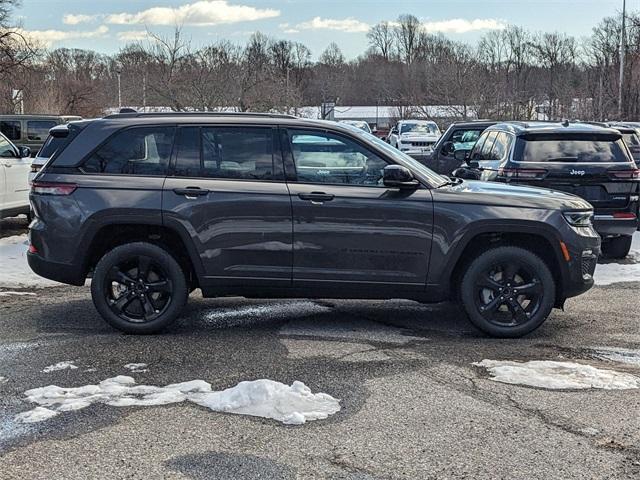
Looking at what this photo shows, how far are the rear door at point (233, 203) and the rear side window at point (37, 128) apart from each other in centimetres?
1492

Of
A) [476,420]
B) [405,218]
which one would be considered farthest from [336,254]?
[476,420]

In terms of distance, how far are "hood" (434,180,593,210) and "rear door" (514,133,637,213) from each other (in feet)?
9.35

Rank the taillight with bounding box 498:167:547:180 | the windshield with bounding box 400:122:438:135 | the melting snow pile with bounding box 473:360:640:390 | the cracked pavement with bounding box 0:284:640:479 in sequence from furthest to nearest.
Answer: the windshield with bounding box 400:122:438:135, the taillight with bounding box 498:167:547:180, the melting snow pile with bounding box 473:360:640:390, the cracked pavement with bounding box 0:284:640:479

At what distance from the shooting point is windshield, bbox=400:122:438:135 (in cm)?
3447

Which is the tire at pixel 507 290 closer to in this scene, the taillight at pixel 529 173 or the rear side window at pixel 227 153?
the rear side window at pixel 227 153

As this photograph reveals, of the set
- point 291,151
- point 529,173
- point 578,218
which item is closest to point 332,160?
point 291,151

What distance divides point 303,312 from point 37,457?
11.7 ft

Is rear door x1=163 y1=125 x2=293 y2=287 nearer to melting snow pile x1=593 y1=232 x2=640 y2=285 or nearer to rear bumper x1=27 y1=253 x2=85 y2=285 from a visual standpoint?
rear bumper x1=27 y1=253 x2=85 y2=285

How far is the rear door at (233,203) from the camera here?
6160 millimetres

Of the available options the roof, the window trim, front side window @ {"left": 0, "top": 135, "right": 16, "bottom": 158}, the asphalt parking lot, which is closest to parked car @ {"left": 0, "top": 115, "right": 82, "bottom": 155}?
front side window @ {"left": 0, "top": 135, "right": 16, "bottom": 158}

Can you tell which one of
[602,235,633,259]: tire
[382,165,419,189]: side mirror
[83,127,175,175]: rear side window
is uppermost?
[83,127,175,175]: rear side window

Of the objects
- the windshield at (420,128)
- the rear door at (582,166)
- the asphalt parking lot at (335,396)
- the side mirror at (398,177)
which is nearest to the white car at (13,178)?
the asphalt parking lot at (335,396)

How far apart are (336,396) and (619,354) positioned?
2.44 m

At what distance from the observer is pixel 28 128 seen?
19891 mm
